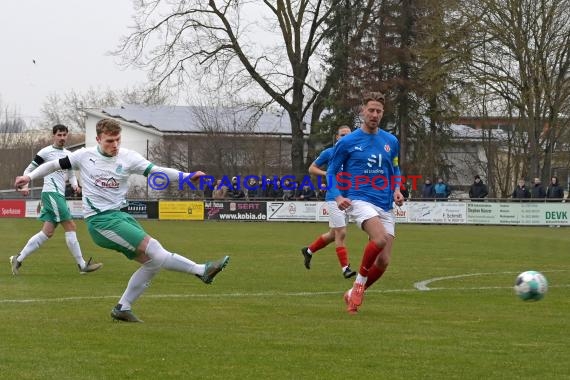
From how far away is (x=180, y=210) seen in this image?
42.4 m

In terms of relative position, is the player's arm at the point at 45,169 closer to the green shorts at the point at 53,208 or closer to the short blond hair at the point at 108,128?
the short blond hair at the point at 108,128

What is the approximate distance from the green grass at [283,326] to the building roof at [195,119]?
44.4m

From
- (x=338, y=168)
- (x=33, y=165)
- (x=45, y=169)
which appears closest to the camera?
(x=45, y=169)

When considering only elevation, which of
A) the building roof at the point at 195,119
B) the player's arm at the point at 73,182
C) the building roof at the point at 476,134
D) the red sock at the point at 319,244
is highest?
the building roof at the point at 195,119

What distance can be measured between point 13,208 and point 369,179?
1426 inches

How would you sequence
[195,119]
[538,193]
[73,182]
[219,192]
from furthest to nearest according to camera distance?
[195,119] → [219,192] → [538,193] → [73,182]

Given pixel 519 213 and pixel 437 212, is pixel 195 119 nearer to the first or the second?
pixel 437 212

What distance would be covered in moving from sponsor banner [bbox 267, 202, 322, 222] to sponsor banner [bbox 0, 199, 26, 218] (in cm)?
1126

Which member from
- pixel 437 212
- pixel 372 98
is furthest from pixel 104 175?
pixel 437 212

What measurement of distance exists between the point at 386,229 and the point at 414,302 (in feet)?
3.86

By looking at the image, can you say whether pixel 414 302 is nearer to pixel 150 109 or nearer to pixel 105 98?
pixel 150 109

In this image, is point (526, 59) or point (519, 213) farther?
point (526, 59)

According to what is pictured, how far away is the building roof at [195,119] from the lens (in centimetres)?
6266

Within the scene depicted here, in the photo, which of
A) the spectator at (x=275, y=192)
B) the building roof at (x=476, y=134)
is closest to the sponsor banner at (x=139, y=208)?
the spectator at (x=275, y=192)
